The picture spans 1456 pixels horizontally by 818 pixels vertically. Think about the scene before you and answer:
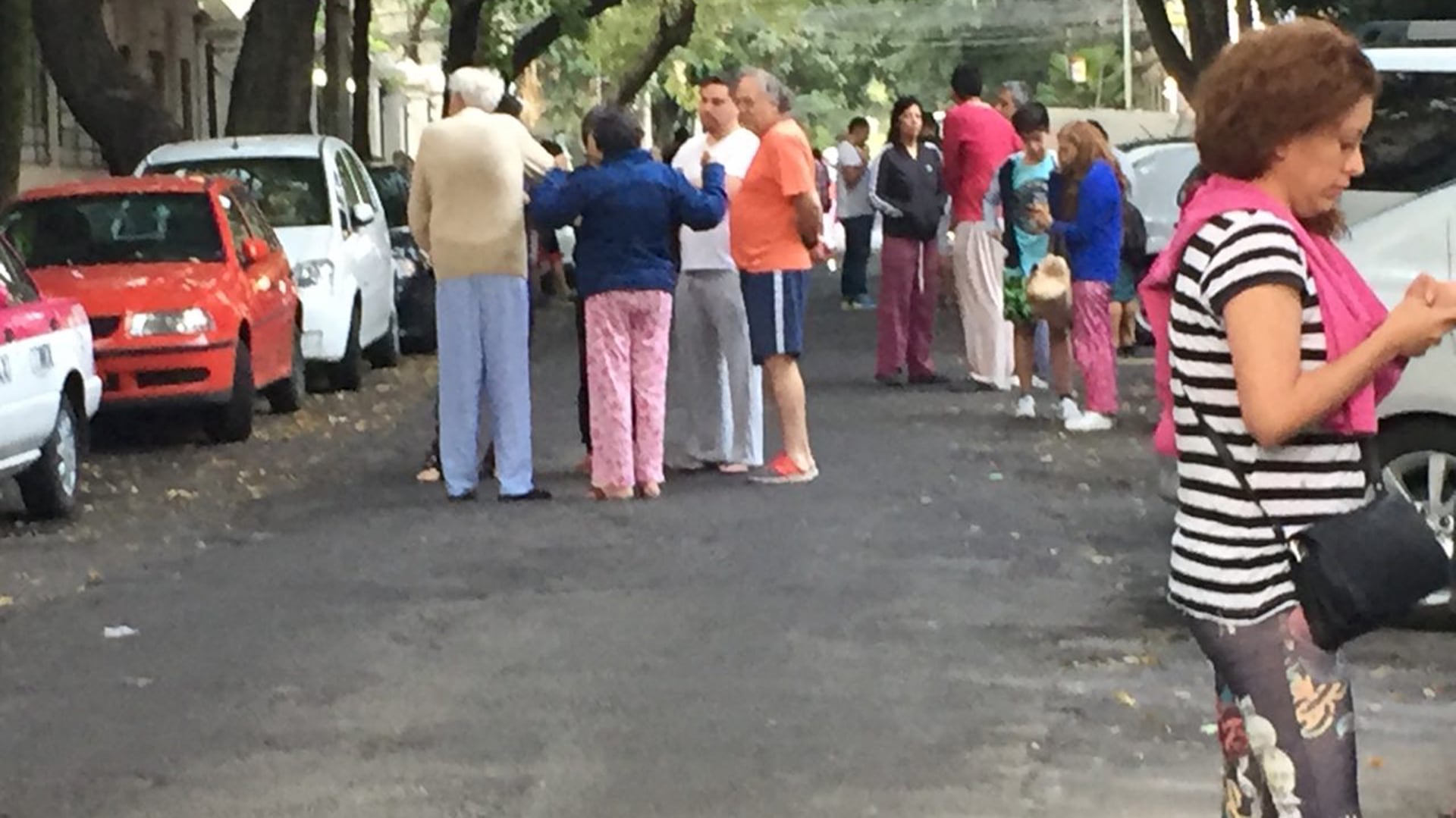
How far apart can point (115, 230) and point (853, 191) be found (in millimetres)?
12783

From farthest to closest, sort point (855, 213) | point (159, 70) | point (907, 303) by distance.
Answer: point (159, 70)
point (855, 213)
point (907, 303)

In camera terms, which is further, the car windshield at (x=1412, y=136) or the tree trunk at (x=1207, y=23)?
the tree trunk at (x=1207, y=23)

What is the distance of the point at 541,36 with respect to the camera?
146ft

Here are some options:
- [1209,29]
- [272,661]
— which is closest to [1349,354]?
[272,661]

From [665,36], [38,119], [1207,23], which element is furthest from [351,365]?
[665,36]

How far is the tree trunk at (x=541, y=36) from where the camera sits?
44156mm

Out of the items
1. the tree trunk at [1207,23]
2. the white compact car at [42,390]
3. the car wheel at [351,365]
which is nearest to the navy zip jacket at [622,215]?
the white compact car at [42,390]

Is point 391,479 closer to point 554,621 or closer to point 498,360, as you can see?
point 498,360

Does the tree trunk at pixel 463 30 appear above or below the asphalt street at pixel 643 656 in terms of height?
above

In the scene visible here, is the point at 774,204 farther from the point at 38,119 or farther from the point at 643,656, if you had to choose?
the point at 38,119

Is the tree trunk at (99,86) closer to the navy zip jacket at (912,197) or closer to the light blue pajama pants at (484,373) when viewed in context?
the navy zip jacket at (912,197)

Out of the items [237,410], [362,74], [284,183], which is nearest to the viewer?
[237,410]

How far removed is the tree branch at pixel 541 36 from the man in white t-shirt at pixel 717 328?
3111 centimetres

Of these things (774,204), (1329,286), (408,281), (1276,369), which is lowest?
(408,281)
